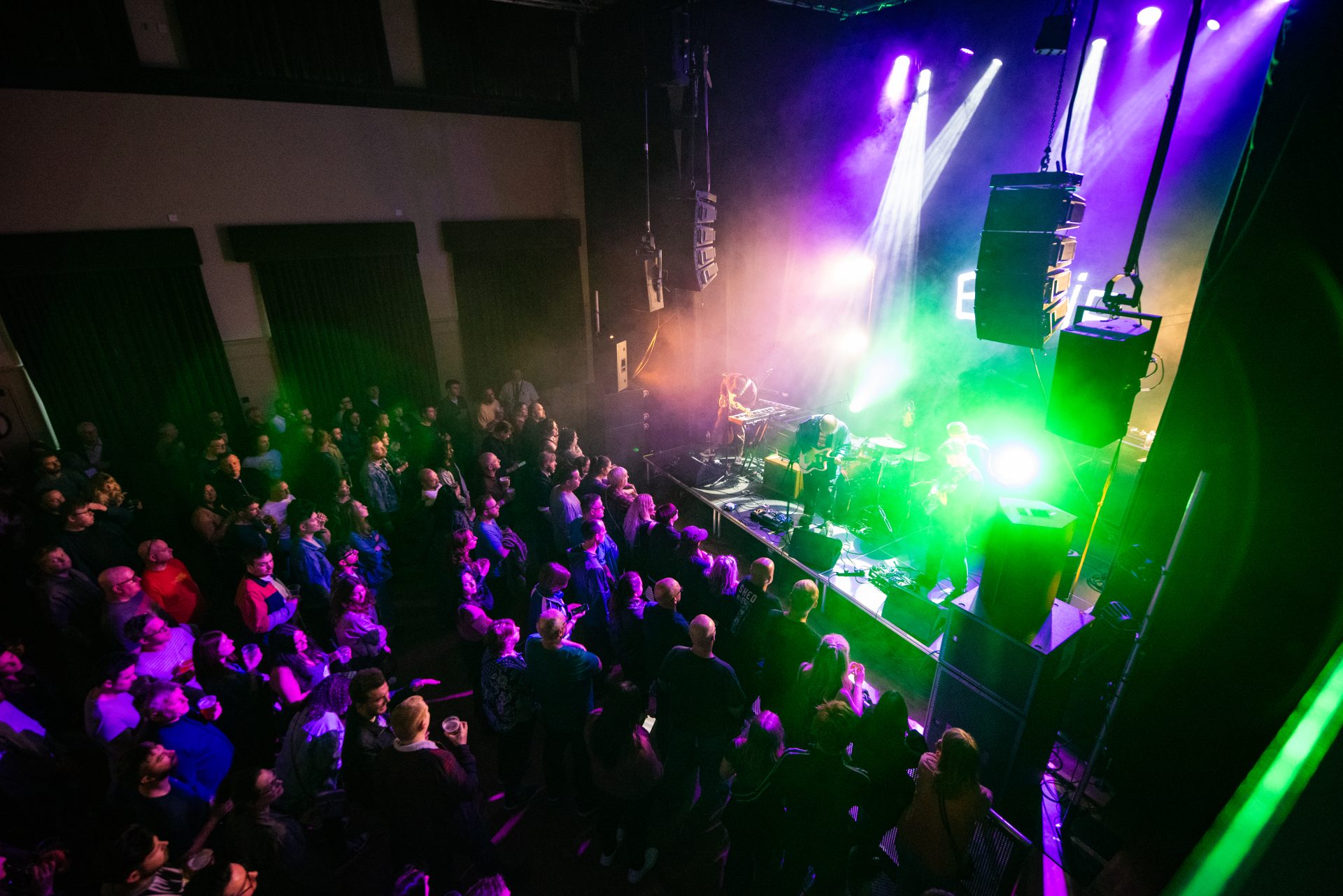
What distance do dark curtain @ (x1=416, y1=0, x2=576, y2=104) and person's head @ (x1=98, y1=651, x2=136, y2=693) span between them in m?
7.02

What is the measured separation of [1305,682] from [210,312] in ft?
30.9

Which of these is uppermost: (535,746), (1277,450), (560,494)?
(1277,450)

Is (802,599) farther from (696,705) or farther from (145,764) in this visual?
(145,764)

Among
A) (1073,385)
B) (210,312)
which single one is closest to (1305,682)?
(1073,385)

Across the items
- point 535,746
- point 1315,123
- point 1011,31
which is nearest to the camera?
point 1315,123

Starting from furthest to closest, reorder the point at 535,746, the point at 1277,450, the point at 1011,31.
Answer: the point at 1011,31
the point at 535,746
the point at 1277,450

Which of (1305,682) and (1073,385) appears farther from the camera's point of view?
(1073,385)

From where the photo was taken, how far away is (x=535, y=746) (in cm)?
406

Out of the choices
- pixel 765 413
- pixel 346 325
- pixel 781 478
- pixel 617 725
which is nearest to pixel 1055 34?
pixel 781 478

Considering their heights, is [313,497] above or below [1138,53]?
below

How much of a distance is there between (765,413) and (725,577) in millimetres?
5423

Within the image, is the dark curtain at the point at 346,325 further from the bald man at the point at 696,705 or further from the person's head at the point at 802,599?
the person's head at the point at 802,599

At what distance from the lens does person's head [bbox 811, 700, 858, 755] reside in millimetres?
2428

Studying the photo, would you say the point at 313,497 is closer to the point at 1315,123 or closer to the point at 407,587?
the point at 407,587
